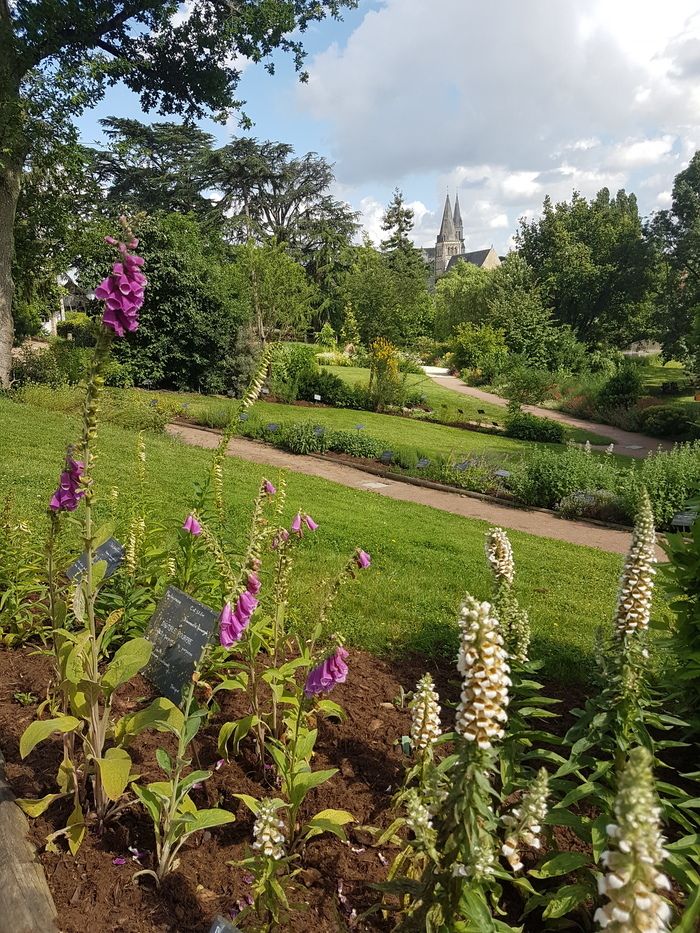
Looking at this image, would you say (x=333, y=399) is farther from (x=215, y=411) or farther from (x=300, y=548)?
(x=300, y=548)

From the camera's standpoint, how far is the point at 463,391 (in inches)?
945

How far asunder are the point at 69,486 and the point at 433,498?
25.1 ft

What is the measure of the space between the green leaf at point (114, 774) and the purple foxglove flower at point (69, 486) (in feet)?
2.67

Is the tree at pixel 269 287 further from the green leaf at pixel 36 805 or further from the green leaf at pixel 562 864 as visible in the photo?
the green leaf at pixel 562 864

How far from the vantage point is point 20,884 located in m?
1.74

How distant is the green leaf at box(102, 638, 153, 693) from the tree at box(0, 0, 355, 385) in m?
13.5

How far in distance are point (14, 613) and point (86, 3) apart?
15.6 metres

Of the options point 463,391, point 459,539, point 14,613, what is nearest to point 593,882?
point 14,613

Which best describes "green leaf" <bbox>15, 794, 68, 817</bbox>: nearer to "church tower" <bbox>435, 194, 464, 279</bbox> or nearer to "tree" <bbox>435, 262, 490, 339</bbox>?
"tree" <bbox>435, 262, 490, 339</bbox>

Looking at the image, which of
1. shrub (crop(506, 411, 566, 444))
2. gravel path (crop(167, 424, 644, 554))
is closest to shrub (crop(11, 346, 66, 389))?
gravel path (crop(167, 424, 644, 554))

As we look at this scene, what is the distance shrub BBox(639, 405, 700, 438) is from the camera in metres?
17.2

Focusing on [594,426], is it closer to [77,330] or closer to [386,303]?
[386,303]

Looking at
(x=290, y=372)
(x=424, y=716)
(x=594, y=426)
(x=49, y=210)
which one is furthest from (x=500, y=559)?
(x=594, y=426)

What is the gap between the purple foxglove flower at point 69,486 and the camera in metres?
1.99
